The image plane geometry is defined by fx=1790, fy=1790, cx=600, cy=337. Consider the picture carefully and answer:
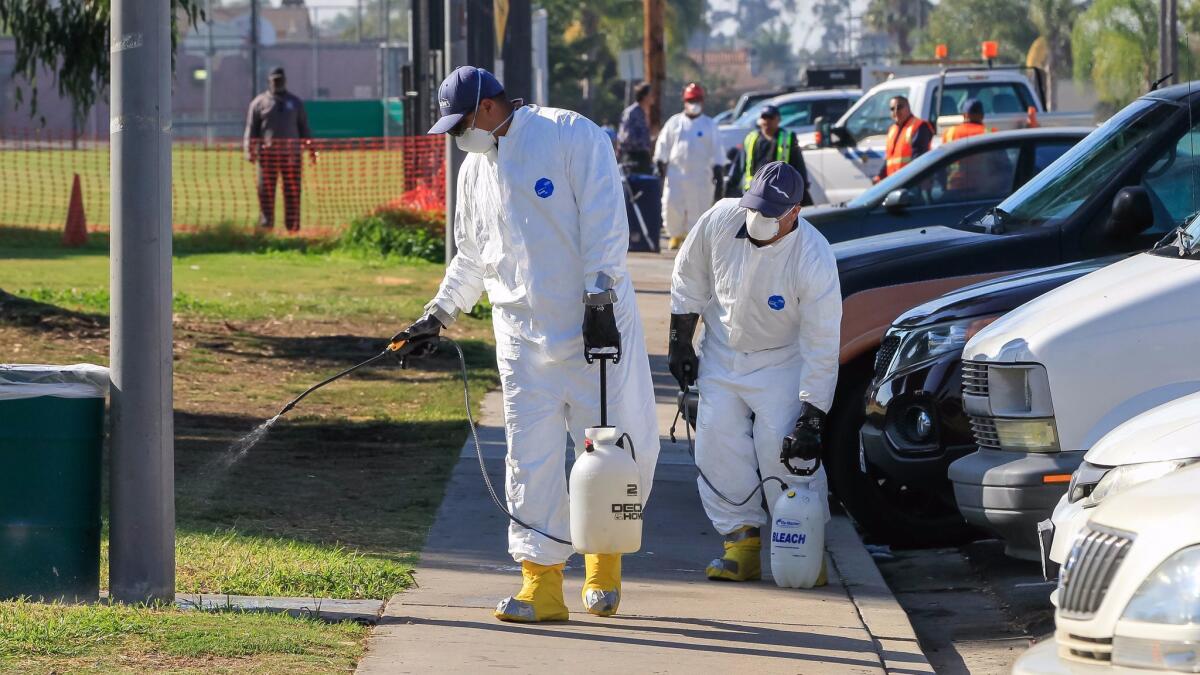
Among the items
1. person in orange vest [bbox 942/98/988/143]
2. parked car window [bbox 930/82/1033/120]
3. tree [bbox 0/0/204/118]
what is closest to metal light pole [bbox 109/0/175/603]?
tree [bbox 0/0/204/118]

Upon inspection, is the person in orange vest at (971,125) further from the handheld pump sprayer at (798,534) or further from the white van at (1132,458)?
the white van at (1132,458)

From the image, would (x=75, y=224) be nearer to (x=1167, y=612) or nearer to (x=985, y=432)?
(x=985, y=432)

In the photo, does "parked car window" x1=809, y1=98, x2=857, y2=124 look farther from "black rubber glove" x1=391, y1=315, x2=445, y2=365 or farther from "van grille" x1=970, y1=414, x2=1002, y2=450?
"black rubber glove" x1=391, y1=315, x2=445, y2=365

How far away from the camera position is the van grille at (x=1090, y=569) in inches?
148

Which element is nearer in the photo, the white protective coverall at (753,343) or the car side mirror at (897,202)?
the white protective coverall at (753,343)

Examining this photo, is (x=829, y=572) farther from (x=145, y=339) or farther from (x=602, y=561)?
(x=145, y=339)

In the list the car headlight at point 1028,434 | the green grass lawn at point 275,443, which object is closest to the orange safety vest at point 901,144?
the green grass lawn at point 275,443

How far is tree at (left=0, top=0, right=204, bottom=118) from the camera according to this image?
13.7 m

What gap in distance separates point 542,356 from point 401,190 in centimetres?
2015

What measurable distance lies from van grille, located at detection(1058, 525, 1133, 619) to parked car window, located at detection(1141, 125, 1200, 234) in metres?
4.46

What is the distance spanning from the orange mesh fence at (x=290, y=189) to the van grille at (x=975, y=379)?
12.8 m

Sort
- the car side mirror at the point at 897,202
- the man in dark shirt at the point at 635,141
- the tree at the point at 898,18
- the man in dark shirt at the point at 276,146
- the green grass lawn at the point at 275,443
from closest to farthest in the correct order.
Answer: the green grass lawn at the point at 275,443
the car side mirror at the point at 897,202
the man in dark shirt at the point at 276,146
the man in dark shirt at the point at 635,141
the tree at the point at 898,18

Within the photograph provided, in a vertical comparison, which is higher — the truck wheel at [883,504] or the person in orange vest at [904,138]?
the person in orange vest at [904,138]

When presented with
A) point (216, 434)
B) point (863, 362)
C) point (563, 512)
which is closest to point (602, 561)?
point (563, 512)
